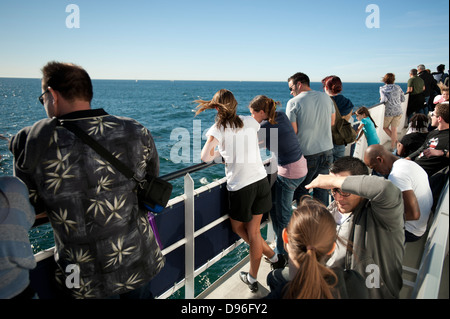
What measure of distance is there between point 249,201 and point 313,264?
1.30 m

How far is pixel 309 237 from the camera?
1.44 metres

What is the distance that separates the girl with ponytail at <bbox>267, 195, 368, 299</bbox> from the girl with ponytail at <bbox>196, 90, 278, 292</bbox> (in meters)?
1.03

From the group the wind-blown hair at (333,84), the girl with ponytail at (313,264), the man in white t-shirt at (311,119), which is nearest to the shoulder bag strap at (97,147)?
the girl with ponytail at (313,264)

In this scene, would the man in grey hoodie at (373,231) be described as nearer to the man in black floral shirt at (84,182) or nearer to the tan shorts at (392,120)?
the man in black floral shirt at (84,182)

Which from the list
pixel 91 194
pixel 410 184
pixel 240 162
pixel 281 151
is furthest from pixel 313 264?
pixel 281 151

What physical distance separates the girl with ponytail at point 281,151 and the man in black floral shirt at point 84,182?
55.1 inches

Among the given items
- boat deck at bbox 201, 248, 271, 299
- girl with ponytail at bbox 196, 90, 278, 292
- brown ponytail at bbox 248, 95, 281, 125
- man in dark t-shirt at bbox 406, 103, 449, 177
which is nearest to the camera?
girl with ponytail at bbox 196, 90, 278, 292

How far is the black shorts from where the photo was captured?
2.62 meters

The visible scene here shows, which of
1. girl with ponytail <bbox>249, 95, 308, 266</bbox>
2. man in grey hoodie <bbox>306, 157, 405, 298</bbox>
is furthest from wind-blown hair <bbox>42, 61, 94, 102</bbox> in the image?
girl with ponytail <bbox>249, 95, 308, 266</bbox>

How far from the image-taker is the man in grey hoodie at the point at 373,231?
1.74 m

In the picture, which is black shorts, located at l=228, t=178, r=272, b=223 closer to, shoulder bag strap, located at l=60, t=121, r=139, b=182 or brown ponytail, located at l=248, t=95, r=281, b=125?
brown ponytail, located at l=248, t=95, r=281, b=125
